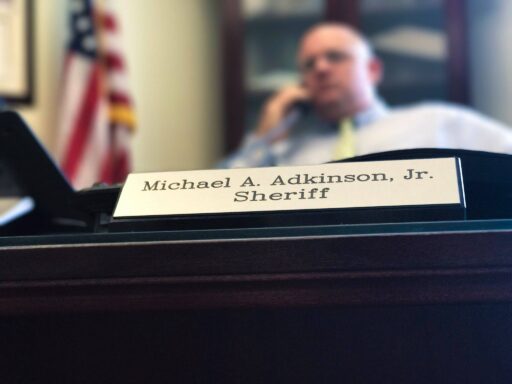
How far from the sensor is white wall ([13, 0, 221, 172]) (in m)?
2.79

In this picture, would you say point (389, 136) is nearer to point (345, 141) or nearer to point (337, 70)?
point (345, 141)

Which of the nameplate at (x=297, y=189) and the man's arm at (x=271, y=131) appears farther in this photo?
the man's arm at (x=271, y=131)

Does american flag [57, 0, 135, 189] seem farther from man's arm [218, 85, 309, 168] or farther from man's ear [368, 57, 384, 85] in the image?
man's ear [368, 57, 384, 85]

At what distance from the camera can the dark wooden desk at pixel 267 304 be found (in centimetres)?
38

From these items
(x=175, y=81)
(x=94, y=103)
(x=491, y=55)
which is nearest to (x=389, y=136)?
(x=491, y=55)

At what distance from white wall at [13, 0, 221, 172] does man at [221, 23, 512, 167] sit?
26.8 inches

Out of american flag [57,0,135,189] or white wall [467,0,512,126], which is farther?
white wall [467,0,512,126]

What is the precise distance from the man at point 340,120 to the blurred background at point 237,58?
0.35 meters

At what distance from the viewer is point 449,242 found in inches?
14.8

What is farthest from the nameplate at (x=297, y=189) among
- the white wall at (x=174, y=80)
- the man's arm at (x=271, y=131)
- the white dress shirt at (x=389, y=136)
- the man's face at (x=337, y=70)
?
the white wall at (x=174, y=80)

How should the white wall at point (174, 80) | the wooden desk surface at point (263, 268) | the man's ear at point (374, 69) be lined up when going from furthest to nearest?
the white wall at point (174, 80) → the man's ear at point (374, 69) → the wooden desk surface at point (263, 268)

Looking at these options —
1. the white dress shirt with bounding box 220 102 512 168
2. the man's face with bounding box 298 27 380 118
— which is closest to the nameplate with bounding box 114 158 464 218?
the white dress shirt with bounding box 220 102 512 168

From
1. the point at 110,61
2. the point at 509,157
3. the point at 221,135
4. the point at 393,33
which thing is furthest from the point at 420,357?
the point at 221,135

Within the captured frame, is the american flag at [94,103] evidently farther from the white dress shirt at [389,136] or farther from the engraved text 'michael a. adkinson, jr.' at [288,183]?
the engraved text 'michael a. adkinson, jr.' at [288,183]
